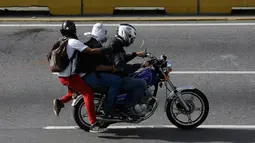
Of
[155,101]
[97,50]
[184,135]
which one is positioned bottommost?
[184,135]

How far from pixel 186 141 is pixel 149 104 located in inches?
31.3

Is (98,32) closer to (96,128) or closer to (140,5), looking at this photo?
(96,128)

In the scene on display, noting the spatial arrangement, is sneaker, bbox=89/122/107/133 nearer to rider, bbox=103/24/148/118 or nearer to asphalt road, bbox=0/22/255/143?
asphalt road, bbox=0/22/255/143

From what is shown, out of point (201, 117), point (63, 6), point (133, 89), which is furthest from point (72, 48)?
point (63, 6)

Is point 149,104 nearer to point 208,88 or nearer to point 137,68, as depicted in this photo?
point 137,68

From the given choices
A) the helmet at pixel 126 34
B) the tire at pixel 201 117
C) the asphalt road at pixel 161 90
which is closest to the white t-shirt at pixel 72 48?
the helmet at pixel 126 34

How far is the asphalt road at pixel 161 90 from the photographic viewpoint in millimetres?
9336

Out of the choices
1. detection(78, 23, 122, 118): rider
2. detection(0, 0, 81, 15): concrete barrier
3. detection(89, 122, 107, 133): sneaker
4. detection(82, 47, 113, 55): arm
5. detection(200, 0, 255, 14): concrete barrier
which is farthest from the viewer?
detection(0, 0, 81, 15): concrete barrier

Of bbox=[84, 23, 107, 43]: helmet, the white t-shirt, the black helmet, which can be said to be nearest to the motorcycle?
the white t-shirt

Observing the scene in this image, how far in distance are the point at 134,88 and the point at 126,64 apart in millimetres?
375

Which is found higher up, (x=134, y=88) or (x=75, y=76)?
(x=75, y=76)

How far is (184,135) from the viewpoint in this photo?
30.5 feet

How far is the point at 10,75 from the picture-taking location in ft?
41.4

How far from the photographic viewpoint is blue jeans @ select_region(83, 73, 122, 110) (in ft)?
29.9
